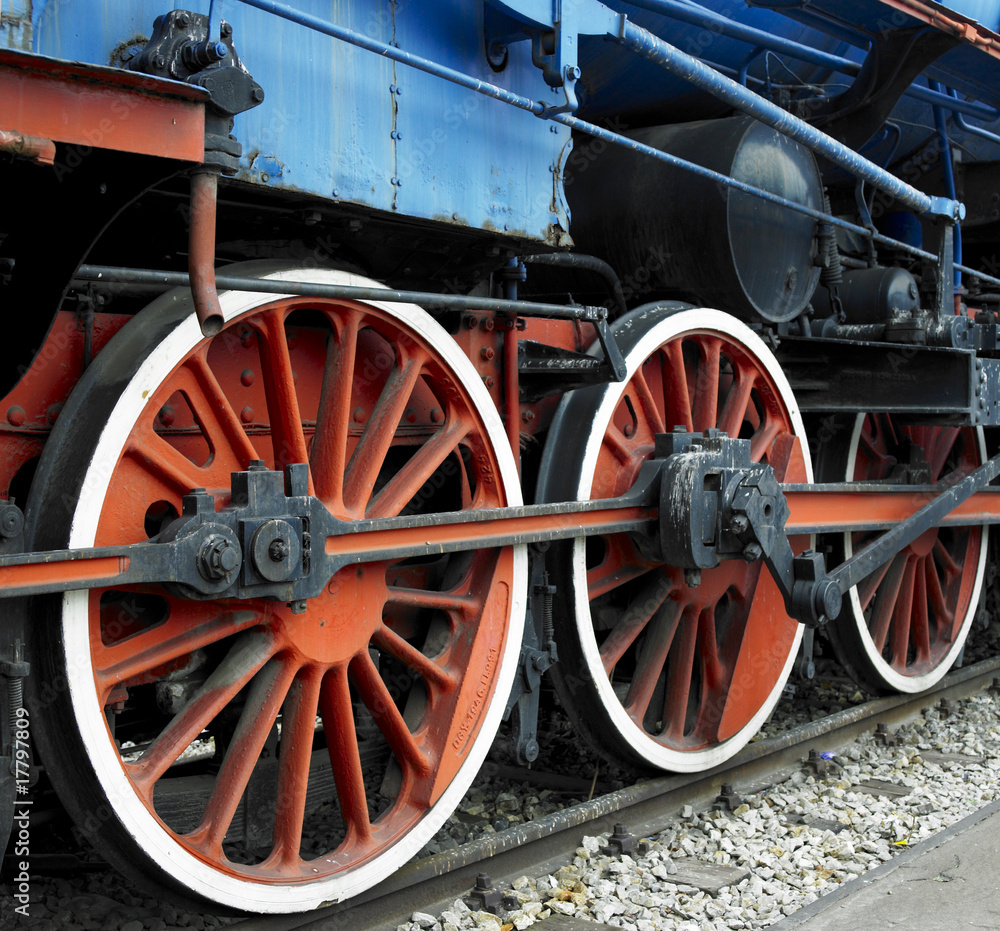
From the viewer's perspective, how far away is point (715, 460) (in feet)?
12.2

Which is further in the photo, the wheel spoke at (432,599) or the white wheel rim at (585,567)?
the white wheel rim at (585,567)

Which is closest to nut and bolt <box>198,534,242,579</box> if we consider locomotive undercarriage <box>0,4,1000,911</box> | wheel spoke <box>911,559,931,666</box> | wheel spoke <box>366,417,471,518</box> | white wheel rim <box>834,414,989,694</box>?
locomotive undercarriage <box>0,4,1000,911</box>

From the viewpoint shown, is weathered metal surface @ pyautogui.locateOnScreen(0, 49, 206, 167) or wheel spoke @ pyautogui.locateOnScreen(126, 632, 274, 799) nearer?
weathered metal surface @ pyautogui.locateOnScreen(0, 49, 206, 167)

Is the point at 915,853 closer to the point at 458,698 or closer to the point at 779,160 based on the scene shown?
the point at 458,698

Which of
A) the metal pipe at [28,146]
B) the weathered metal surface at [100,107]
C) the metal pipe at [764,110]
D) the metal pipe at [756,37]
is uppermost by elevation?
the metal pipe at [756,37]

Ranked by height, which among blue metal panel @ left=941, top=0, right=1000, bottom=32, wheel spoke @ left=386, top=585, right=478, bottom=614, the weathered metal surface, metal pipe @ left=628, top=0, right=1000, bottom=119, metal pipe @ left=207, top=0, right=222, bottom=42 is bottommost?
wheel spoke @ left=386, top=585, right=478, bottom=614

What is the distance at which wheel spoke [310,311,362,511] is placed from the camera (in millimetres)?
2885

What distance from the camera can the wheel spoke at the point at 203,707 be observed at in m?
2.52

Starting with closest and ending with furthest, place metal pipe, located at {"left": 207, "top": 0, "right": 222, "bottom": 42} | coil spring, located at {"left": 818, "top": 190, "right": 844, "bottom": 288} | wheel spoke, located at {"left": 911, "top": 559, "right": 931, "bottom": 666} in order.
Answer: metal pipe, located at {"left": 207, "top": 0, "right": 222, "bottom": 42}, coil spring, located at {"left": 818, "top": 190, "right": 844, "bottom": 288}, wheel spoke, located at {"left": 911, "top": 559, "right": 931, "bottom": 666}

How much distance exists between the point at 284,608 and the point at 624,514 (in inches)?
49.3

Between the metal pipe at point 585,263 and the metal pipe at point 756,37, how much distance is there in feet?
2.61

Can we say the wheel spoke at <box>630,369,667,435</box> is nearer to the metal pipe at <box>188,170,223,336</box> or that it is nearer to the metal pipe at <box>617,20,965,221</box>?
the metal pipe at <box>617,20,965,221</box>

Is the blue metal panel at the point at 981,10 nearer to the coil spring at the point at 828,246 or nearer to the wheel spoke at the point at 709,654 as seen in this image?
the coil spring at the point at 828,246

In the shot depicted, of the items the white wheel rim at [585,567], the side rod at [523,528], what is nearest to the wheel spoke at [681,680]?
the white wheel rim at [585,567]
